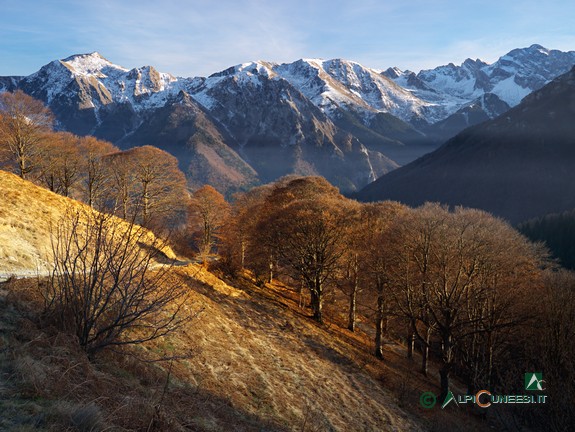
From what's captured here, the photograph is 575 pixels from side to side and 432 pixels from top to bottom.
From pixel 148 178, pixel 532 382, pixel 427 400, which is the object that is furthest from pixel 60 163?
pixel 532 382

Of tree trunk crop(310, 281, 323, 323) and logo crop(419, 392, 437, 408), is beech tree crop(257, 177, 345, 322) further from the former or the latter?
logo crop(419, 392, 437, 408)

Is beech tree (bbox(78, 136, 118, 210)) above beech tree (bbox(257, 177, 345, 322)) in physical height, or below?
above

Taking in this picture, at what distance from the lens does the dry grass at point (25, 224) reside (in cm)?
1586

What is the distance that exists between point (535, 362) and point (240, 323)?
23.6 m

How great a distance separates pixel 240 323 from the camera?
22141 millimetres

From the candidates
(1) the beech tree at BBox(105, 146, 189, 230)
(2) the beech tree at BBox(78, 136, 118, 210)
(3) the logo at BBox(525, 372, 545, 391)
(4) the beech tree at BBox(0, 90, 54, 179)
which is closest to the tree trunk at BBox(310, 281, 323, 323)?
(3) the logo at BBox(525, 372, 545, 391)

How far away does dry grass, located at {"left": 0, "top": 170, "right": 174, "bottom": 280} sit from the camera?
1586cm

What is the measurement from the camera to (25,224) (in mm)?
18938

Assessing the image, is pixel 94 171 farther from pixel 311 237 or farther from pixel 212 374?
pixel 212 374

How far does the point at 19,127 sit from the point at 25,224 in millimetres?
18320

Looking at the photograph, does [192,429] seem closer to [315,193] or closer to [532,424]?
[532,424]

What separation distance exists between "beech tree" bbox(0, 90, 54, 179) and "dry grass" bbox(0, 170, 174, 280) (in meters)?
11.2

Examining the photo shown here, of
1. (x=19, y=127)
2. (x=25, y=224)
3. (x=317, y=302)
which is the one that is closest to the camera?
(x=25, y=224)

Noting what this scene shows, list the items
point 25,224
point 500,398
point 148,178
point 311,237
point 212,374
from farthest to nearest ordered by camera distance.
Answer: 1. point 148,178
2. point 311,237
3. point 500,398
4. point 25,224
5. point 212,374
